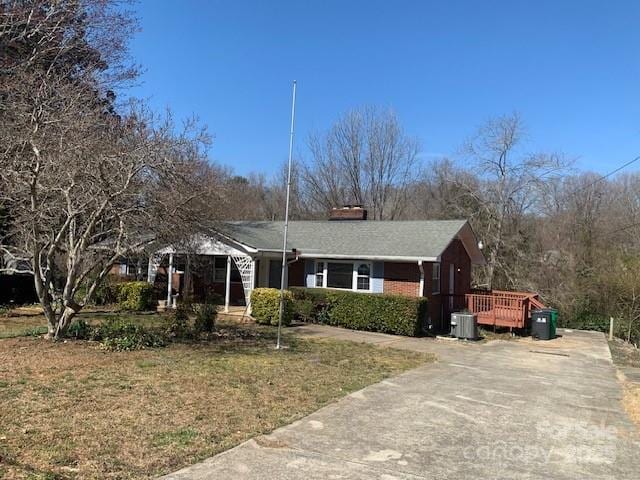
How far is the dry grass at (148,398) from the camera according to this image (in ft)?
16.1

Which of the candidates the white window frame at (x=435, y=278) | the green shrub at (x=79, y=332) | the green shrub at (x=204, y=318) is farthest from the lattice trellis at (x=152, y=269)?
the white window frame at (x=435, y=278)

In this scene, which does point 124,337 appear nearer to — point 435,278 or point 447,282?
point 435,278

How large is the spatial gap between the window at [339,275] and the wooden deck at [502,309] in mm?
4526

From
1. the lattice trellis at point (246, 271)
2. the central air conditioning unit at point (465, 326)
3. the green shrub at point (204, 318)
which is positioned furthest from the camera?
the lattice trellis at point (246, 271)

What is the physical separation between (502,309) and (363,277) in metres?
4.97

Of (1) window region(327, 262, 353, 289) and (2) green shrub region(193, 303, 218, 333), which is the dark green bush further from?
(2) green shrub region(193, 303, 218, 333)

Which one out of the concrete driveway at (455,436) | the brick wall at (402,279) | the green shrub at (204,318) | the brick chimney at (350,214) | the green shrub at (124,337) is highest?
the brick chimney at (350,214)

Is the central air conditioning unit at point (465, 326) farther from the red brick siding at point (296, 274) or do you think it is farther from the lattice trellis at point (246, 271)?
the lattice trellis at point (246, 271)

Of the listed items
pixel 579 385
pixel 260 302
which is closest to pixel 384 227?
pixel 260 302

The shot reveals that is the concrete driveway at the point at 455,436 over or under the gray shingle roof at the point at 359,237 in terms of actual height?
under

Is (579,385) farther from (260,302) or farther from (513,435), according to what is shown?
(260,302)

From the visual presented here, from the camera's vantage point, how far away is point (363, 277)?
1959cm

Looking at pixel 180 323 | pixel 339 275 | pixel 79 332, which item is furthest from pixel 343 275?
pixel 79 332

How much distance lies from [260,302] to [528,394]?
9755 mm
